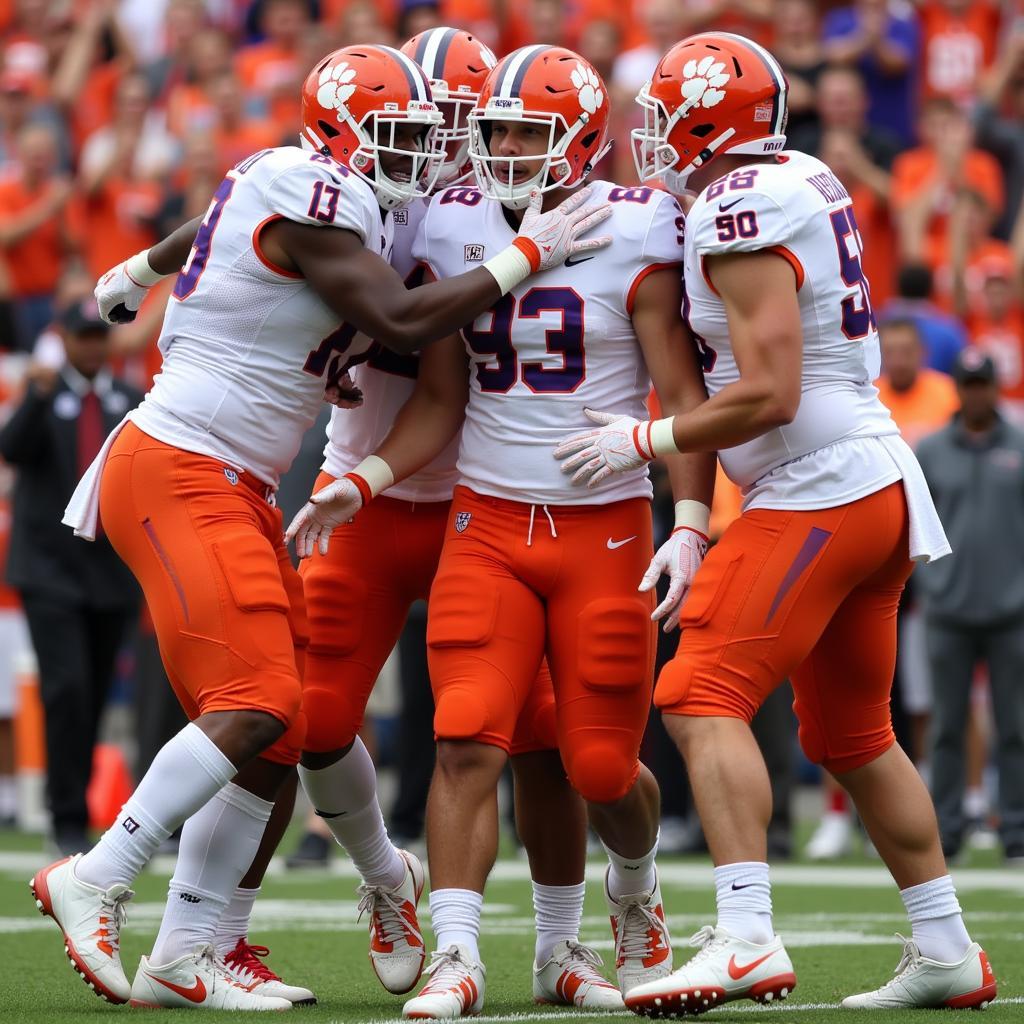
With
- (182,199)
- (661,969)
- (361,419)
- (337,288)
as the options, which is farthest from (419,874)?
(182,199)

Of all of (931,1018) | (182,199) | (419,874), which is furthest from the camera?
(182,199)

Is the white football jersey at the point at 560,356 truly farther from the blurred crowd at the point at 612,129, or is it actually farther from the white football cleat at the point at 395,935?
the blurred crowd at the point at 612,129

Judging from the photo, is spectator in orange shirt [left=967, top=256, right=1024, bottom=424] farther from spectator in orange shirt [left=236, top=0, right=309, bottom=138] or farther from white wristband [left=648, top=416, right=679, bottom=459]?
white wristband [left=648, top=416, right=679, bottom=459]

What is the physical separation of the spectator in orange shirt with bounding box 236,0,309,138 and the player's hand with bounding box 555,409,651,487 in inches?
332

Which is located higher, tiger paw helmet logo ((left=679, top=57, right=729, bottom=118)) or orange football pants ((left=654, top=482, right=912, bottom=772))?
tiger paw helmet logo ((left=679, top=57, right=729, bottom=118))

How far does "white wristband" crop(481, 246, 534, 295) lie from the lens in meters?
4.56

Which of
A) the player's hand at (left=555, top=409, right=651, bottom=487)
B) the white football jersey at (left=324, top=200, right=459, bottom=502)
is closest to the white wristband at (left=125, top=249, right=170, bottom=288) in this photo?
the white football jersey at (left=324, top=200, right=459, bottom=502)

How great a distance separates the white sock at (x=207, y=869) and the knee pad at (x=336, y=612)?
0.45 metres

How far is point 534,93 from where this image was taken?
4.64m

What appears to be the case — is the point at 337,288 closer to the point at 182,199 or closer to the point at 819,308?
the point at 819,308

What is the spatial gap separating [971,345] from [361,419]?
658 centimetres

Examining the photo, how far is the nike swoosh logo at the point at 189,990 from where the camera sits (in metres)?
4.54

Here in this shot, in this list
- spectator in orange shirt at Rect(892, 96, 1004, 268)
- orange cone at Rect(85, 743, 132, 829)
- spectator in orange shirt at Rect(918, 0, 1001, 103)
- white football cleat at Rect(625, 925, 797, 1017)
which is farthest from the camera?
spectator in orange shirt at Rect(918, 0, 1001, 103)

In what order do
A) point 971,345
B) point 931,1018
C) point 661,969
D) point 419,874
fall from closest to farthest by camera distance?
1. point 931,1018
2. point 661,969
3. point 419,874
4. point 971,345
